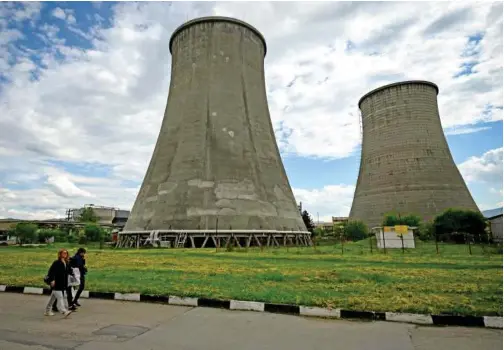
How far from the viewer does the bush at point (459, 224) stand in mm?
27109

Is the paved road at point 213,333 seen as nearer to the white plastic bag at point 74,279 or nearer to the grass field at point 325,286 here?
the white plastic bag at point 74,279

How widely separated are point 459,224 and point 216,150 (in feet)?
64.0

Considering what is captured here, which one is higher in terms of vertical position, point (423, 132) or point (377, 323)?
point (423, 132)

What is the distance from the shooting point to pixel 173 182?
21562 millimetres

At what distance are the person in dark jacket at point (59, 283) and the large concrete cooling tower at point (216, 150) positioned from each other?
14819 mm

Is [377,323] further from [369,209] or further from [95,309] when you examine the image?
[369,209]

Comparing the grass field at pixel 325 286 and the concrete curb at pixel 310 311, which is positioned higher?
the grass field at pixel 325 286

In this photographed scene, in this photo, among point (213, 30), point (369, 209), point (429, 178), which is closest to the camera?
point (213, 30)

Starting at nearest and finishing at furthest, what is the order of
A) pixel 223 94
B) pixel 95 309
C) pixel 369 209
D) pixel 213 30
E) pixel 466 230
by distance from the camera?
pixel 95 309 < pixel 223 94 < pixel 213 30 < pixel 466 230 < pixel 369 209

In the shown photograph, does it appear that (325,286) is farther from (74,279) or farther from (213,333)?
(74,279)

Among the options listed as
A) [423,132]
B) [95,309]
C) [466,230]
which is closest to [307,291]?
[95,309]

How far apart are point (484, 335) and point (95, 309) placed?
18.3 ft

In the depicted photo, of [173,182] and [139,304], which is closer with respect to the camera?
[139,304]

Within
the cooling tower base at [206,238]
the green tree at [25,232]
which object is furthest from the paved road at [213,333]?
the green tree at [25,232]
